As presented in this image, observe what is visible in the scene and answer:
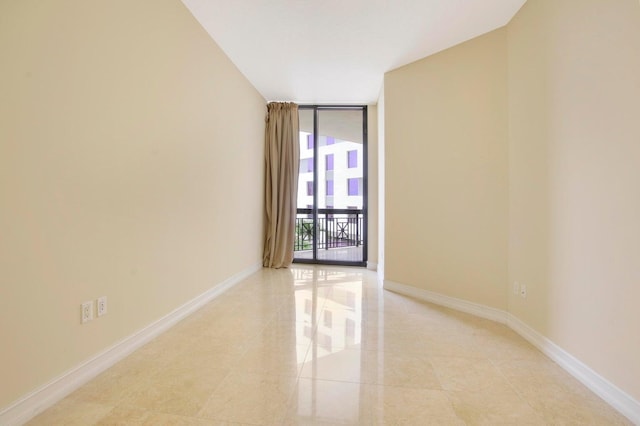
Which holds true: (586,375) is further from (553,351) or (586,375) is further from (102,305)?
(102,305)

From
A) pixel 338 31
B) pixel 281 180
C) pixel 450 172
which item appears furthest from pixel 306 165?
pixel 450 172

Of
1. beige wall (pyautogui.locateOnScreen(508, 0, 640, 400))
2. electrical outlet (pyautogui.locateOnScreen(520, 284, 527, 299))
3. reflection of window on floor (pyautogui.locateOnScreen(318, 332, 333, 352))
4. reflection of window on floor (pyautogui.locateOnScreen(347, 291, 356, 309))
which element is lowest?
reflection of window on floor (pyautogui.locateOnScreen(347, 291, 356, 309))

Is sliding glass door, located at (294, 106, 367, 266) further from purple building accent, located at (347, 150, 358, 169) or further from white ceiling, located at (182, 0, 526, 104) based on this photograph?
white ceiling, located at (182, 0, 526, 104)

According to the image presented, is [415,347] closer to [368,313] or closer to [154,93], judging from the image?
[368,313]

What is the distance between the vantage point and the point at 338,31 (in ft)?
8.70

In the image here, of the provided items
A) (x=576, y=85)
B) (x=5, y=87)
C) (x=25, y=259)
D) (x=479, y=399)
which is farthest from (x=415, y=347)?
(x=5, y=87)

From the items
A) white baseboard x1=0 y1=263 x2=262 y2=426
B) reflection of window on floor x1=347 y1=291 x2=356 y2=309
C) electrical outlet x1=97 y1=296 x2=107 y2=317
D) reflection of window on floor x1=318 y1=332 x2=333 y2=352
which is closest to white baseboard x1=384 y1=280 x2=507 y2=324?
reflection of window on floor x1=347 y1=291 x2=356 y2=309

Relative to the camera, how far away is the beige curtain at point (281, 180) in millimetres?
4434

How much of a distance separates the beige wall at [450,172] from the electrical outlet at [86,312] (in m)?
2.74

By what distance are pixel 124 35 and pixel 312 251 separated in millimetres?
3715

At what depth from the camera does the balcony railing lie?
4.79 m

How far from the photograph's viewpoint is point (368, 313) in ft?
8.61

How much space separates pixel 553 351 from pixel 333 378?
1458mm

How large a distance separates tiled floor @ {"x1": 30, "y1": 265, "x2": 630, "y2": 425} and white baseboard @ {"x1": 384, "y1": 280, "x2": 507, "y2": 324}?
→ 0.35 ft
